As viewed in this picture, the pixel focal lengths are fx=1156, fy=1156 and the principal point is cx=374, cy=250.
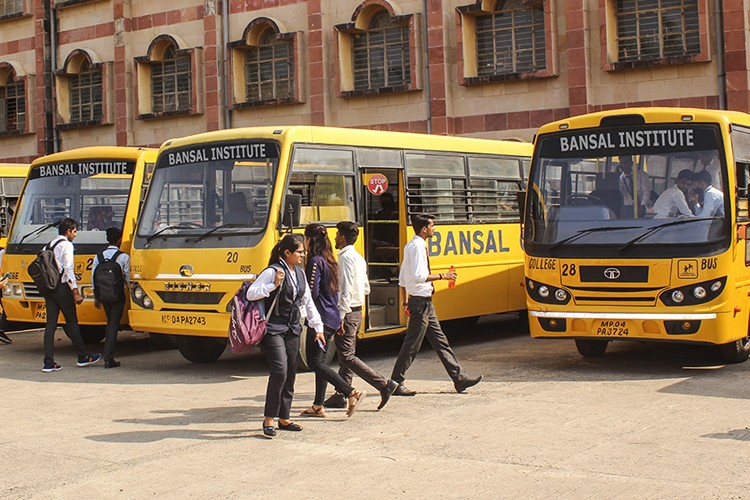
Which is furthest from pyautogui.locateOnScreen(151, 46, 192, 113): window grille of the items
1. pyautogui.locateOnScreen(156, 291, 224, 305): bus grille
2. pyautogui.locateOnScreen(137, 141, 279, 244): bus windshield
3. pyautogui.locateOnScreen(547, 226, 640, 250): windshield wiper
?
pyautogui.locateOnScreen(547, 226, 640, 250): windshield wiper

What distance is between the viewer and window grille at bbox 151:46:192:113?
92.2ft

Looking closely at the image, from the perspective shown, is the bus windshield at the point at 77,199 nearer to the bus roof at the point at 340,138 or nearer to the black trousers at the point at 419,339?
the bus roof at the point at 340,138

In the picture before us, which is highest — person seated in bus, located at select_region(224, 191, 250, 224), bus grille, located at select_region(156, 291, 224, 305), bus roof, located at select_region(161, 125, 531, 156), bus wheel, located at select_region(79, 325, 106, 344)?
bus roof, located at select_region(161, 125, 531, 156)

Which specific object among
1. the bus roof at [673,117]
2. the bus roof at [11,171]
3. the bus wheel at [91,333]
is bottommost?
the bus wheel at [91,333]

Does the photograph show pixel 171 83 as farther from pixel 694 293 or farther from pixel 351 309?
pixel 351 309

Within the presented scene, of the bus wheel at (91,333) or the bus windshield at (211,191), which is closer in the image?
the bus windshield at (211,191)

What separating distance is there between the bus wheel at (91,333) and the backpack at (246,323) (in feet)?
25.6

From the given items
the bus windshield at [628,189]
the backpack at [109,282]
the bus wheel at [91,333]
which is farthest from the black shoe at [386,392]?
the bus wheel at [91,333]

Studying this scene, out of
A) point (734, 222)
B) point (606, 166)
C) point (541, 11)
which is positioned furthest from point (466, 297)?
point (541, 11)

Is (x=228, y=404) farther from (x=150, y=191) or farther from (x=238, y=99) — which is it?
(x=238, y=99)

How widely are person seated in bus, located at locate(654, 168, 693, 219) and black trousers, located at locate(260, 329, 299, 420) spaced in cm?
454

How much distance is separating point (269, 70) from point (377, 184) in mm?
13512

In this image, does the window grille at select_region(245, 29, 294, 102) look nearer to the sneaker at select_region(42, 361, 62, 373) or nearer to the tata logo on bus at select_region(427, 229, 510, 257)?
the tata logo on bus at select_region(427, 229, 510, 257)

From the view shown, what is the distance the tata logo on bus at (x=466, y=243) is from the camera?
1437cm
